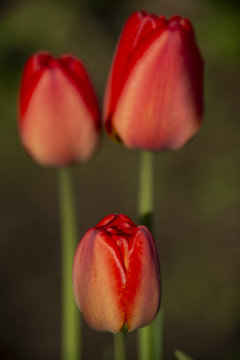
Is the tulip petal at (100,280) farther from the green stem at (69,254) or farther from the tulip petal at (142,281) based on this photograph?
the green stem at (69,254)

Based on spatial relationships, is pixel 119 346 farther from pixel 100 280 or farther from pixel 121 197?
pixel 121 197

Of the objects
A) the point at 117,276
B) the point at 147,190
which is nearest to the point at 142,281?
the point at 117,276

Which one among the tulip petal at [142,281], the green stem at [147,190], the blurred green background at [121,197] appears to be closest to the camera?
the tulip petal at [142,281]

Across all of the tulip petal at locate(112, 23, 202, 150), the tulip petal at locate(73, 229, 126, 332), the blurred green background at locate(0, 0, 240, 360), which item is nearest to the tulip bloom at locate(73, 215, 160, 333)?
the tulip petal at locate(73, 229, 126, 332)

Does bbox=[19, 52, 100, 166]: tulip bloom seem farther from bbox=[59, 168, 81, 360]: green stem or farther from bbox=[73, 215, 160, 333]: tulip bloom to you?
bbox=[73, 215, 160, 333]: tulip bloom

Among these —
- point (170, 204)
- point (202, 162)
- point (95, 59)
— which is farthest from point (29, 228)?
point (95, 59)

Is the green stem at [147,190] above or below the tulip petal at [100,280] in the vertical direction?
above

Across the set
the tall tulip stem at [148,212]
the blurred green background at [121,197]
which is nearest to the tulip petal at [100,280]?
the tall tulip stem at [148,212]

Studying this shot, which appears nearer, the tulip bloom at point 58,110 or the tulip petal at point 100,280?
the tulip petal at point 100,280
